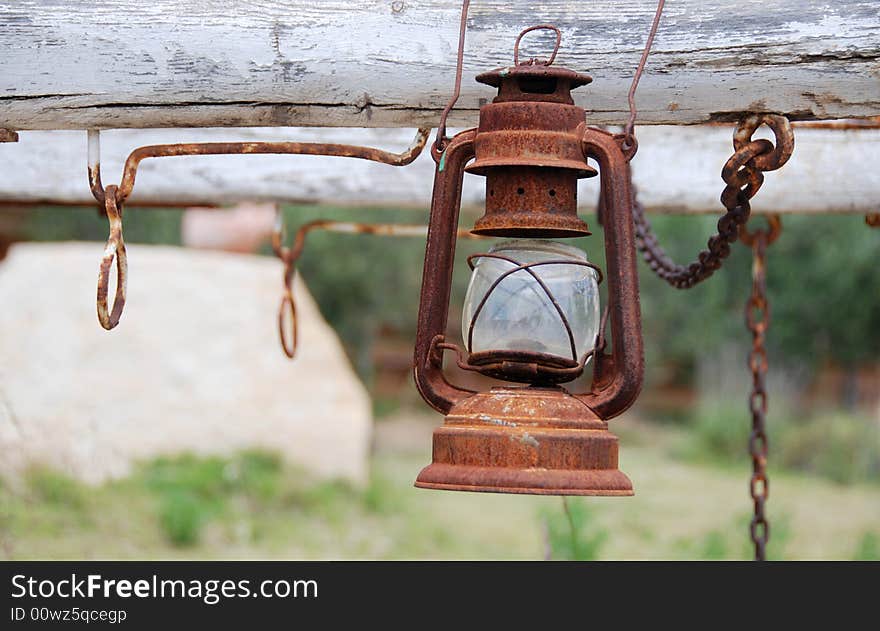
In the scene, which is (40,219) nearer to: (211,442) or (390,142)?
(211,442)

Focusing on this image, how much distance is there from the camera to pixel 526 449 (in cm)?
143

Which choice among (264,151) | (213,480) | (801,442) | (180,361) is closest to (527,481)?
(264,151)

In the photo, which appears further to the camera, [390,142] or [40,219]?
[40,219]

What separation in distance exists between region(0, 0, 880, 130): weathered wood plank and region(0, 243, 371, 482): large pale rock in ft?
22.1

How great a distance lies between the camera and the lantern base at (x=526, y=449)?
1416mm

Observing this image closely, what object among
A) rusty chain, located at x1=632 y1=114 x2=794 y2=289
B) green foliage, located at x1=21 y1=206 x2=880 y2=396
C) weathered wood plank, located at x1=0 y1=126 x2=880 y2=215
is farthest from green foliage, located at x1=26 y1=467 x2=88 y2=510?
rusty chain, located at x1=632 y1=114 x2=794 y2=289

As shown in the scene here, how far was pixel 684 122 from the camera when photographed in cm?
187

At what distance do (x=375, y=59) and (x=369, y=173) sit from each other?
4.32 ft

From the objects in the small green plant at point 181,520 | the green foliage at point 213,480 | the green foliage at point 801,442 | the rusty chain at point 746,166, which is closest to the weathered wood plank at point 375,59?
the rusty chain at point 746,166

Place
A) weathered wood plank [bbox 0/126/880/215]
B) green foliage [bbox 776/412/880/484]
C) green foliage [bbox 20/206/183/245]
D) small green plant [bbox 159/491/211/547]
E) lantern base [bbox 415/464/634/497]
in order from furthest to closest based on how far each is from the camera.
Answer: green foliage [bbox 776/412/880/484]
green foliage [bbox 20/206/183/245]
small green plant [bbox 159/491/211/547]
weathered wood plank [bbox 0/126/880/215]
lantern base [bbox 415/464/634/497]

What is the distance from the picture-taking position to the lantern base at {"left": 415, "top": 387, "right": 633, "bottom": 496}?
1416 mm

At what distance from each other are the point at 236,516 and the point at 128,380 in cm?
153

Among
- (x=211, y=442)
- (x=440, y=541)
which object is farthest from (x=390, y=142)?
(x=211, y=442)

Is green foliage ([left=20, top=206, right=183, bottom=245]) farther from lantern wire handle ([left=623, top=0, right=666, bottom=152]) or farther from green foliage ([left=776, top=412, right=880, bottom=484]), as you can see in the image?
lantern wire handle ([left=623, top=0, right=666, bottom=152])
